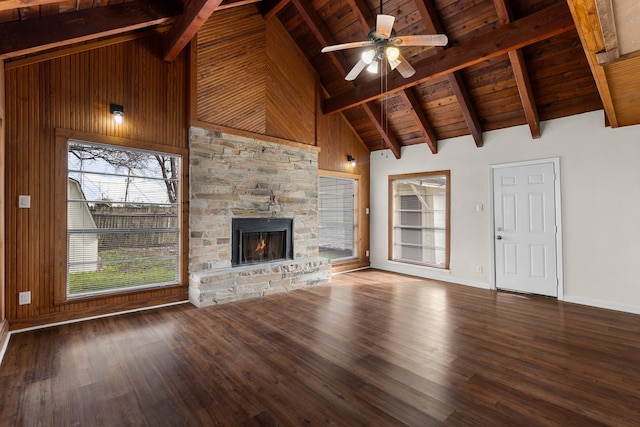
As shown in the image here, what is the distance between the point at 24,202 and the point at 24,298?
1065 mm

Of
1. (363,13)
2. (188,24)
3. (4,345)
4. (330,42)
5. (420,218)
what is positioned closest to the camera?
(4,345)

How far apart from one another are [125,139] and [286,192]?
2555 mm

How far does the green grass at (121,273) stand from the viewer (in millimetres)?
3848

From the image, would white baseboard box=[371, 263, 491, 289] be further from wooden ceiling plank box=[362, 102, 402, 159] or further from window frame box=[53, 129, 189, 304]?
window frame box=[53, 129, 189, 304]

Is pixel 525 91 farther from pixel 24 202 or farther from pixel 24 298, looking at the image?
pixel 24 298

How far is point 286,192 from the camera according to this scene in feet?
18.4

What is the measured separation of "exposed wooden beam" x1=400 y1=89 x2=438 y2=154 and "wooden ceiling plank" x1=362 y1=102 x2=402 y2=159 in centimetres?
71

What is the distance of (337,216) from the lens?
704 cm

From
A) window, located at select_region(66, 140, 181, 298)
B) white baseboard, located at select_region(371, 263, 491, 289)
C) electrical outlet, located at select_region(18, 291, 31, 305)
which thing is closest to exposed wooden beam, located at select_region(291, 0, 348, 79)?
window, located at select_region(66, 140, 181, 298)

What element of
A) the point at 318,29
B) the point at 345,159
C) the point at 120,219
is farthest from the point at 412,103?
the point at 120,219

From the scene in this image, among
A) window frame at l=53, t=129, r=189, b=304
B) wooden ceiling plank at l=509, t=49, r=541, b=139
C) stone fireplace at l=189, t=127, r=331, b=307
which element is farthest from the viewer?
stone fireplace at l=189, t=127, r=331, b=307

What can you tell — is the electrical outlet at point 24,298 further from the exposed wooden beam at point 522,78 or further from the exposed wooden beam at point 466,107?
the exposed wooden beam at point 522,78

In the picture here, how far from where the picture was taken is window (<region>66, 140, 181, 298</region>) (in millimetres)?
3787

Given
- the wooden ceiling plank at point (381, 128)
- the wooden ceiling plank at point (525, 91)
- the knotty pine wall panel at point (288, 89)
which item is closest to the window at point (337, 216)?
the wooden ceiling plank at point (381, 128)
